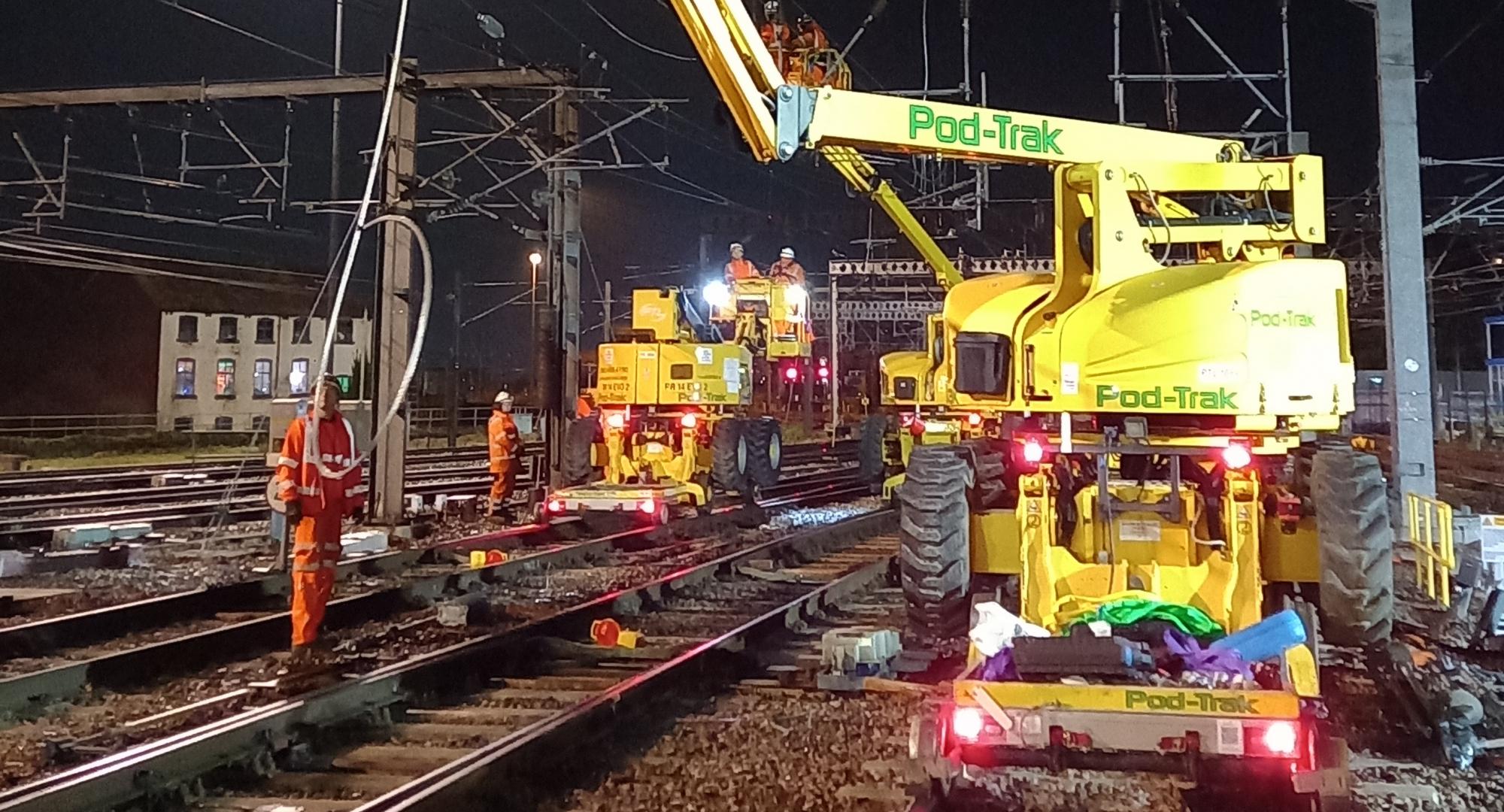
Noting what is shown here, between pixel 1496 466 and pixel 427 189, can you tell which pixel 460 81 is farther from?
pixel 1496 466

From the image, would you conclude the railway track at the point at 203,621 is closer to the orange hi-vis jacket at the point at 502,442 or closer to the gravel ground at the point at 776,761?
the orange hi-vis jacket at the point at 502,442

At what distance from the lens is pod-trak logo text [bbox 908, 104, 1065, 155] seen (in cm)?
747

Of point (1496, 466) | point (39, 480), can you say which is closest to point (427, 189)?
point (39, 480)

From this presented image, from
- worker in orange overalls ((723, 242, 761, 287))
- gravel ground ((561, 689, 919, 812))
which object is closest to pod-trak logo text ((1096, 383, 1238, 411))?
gravel ground ((561, 689, 919, 812))

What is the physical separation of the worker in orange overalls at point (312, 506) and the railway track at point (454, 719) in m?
0.88

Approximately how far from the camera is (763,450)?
1816 centimetres

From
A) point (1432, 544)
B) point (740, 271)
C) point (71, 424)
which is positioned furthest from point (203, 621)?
point (71, 424)

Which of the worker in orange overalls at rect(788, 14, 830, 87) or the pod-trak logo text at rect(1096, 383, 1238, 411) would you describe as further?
the worker in orange overalls at rect(788, 14, 830, 87)

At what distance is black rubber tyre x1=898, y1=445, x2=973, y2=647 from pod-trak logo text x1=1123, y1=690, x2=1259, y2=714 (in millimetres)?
2421

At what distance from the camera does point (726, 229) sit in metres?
52.6

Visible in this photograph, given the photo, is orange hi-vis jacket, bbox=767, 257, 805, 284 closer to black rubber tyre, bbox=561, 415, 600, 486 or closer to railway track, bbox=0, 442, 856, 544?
black rubber tyre, bbox=561, 415, 600, 486

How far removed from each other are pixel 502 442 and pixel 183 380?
36.8 m

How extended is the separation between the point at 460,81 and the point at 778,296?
5.80 metres

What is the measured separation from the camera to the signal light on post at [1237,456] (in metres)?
6.56
